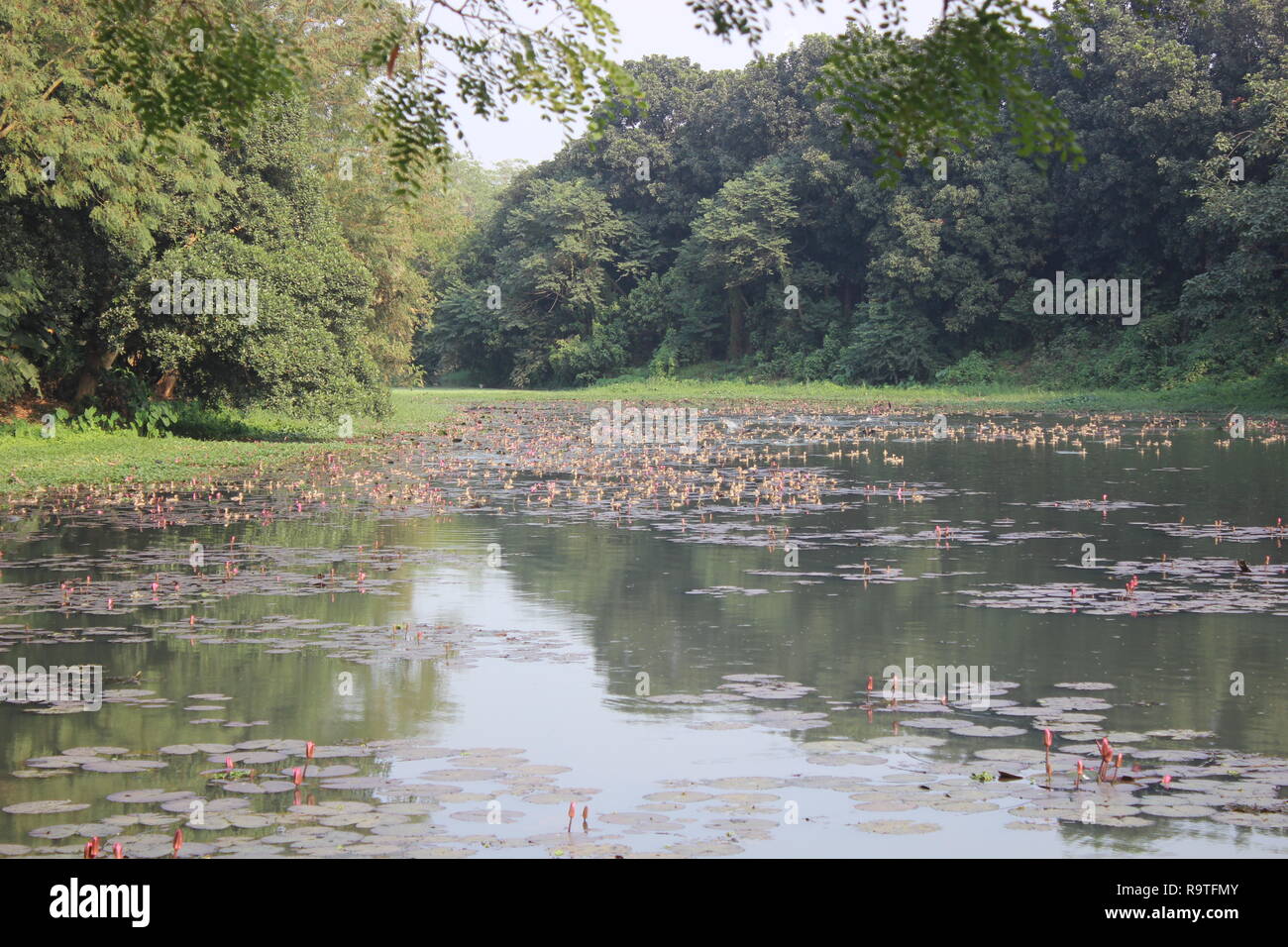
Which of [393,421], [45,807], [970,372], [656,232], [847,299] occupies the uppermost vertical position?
[656,232]

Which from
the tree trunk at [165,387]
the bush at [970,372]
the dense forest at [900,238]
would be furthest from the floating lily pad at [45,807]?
the bush at [970,372]

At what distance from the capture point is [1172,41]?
46.1 m

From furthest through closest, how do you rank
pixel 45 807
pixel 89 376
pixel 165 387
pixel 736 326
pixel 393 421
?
pixel 736 326
pixel 393 421
pixel 165 387
pixel 89 376
pixel 45 807

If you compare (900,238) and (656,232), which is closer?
(900,238)

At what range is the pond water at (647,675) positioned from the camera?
6.09 m

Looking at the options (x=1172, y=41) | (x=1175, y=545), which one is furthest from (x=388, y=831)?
(x=1172, y=41)

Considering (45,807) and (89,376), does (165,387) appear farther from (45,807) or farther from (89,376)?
(45,807)

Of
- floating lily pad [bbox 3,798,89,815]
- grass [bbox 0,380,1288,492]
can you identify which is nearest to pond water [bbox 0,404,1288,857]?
floating lily pad [bbox 3,798,89,815]

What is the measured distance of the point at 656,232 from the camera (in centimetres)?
7544

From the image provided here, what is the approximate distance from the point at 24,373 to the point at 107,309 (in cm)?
207

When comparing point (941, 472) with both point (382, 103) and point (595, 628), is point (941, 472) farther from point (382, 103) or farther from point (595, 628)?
point (382, 103)

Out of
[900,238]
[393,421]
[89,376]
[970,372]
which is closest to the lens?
[89,376]

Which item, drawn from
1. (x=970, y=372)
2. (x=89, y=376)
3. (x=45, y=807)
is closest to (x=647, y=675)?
(x=45, y=807)

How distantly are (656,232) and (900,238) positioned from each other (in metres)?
21.7
